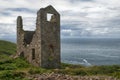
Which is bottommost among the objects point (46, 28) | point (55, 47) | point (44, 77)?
point (44, 77)

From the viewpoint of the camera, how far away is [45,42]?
4003cm

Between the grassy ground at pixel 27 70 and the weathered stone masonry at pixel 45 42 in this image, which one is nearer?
the grassy ground at pixel 27 70

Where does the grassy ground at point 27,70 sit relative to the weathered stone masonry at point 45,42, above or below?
below

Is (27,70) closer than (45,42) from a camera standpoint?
Yes

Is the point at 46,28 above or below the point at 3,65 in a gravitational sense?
above

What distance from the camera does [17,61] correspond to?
4081 cm

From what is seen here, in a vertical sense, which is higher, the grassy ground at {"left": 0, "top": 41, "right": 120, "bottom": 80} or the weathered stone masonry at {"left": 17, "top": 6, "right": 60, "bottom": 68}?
the weathered stone masonry at {"left": 17, "top": 6, "right": 60, "bottom": 68}

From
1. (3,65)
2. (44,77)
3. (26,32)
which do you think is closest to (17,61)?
(3,65)

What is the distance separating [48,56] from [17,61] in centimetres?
→ 422

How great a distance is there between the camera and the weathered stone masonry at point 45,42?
3972cm

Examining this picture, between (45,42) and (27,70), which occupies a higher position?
(45,42)

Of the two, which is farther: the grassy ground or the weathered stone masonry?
the weathered stone masonry

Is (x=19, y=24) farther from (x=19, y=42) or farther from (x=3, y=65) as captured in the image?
(x=3, y=65)

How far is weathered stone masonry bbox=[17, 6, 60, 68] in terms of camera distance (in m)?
39.7
